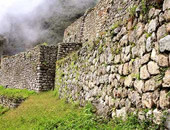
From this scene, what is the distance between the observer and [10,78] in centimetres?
1495

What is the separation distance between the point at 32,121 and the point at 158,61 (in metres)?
4.24

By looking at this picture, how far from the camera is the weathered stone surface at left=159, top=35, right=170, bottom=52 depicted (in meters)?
2.61

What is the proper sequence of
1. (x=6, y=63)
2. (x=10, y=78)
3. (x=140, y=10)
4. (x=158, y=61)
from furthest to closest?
(x=6, y=63) → (x=10, y=78) → (x=140, y=10) → (x=158, y=61)

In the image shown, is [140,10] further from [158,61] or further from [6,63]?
[6,63]

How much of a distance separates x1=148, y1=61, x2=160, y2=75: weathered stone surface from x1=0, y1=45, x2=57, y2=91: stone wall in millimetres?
8496

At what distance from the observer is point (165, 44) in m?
2.66

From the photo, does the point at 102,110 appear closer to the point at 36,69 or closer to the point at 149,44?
the point at 149,44

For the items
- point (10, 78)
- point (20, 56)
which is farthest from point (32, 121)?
point (10, 78)

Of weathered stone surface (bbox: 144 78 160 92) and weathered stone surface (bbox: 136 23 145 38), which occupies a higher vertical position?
weathered stone surface (bbox: 136 23 145 38)

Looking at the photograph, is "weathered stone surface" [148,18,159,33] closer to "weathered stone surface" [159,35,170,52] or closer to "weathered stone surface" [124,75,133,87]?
"weathered stone surface" [159,35,170,52]

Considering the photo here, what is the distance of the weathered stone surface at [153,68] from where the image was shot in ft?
9.23

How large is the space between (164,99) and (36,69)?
31.0 feet

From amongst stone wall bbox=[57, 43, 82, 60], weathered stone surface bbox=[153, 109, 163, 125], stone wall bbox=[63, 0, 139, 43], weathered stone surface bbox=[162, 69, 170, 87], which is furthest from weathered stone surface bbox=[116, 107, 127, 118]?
stone wall bbox=[57, 43, 82, 60]

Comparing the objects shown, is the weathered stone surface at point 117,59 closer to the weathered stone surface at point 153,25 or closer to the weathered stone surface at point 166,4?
the weathered stone surface at point 153,25
